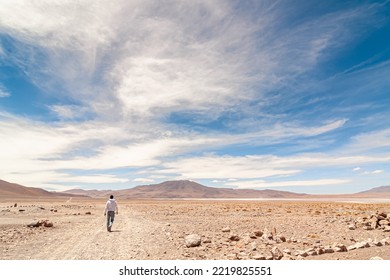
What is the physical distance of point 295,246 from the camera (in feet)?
48.3

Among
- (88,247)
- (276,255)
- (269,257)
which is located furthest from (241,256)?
(88,247)

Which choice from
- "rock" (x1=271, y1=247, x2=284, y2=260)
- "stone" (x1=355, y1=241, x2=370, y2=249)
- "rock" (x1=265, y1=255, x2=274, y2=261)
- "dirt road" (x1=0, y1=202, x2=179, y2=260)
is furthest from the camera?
"stone" (x1=355, y1=241, x2=370, y2=249)

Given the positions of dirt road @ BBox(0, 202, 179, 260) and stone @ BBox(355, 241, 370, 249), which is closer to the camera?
dirt road @ BBox(0, 202, 179, 260)

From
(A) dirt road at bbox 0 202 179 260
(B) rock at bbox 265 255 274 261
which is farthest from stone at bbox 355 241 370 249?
(A) dirt road at bbox 0 202 179 260

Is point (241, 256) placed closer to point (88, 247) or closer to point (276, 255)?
point (276, 255)

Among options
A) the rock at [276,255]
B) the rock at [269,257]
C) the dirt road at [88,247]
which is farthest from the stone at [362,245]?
the dirt road at [88,247]

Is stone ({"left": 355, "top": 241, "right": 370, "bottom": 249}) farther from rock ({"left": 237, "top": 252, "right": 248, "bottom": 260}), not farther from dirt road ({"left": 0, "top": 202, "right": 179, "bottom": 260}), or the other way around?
dirt road ({"left": 0, "top": 202, "right": 179, "bottom": 260})

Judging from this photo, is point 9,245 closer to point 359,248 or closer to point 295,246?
point 295,246

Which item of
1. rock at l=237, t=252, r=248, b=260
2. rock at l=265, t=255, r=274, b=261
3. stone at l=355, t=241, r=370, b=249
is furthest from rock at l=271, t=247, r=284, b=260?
stone at l=355, t=241, r=370, b=249

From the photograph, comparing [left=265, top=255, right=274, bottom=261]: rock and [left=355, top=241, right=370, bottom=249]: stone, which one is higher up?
[left=355, top=241, right=370, bottom=249]: stone

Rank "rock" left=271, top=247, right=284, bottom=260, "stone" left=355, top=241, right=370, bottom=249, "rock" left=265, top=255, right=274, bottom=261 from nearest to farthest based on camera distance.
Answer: "rock" left=265, top=255, right=274, bottom=261 → "rock" left=271, top=247, right=284, bottom=260 → "stone" left=355, top=241, right=370, bottom=249

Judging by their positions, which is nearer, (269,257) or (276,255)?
(269,257)
